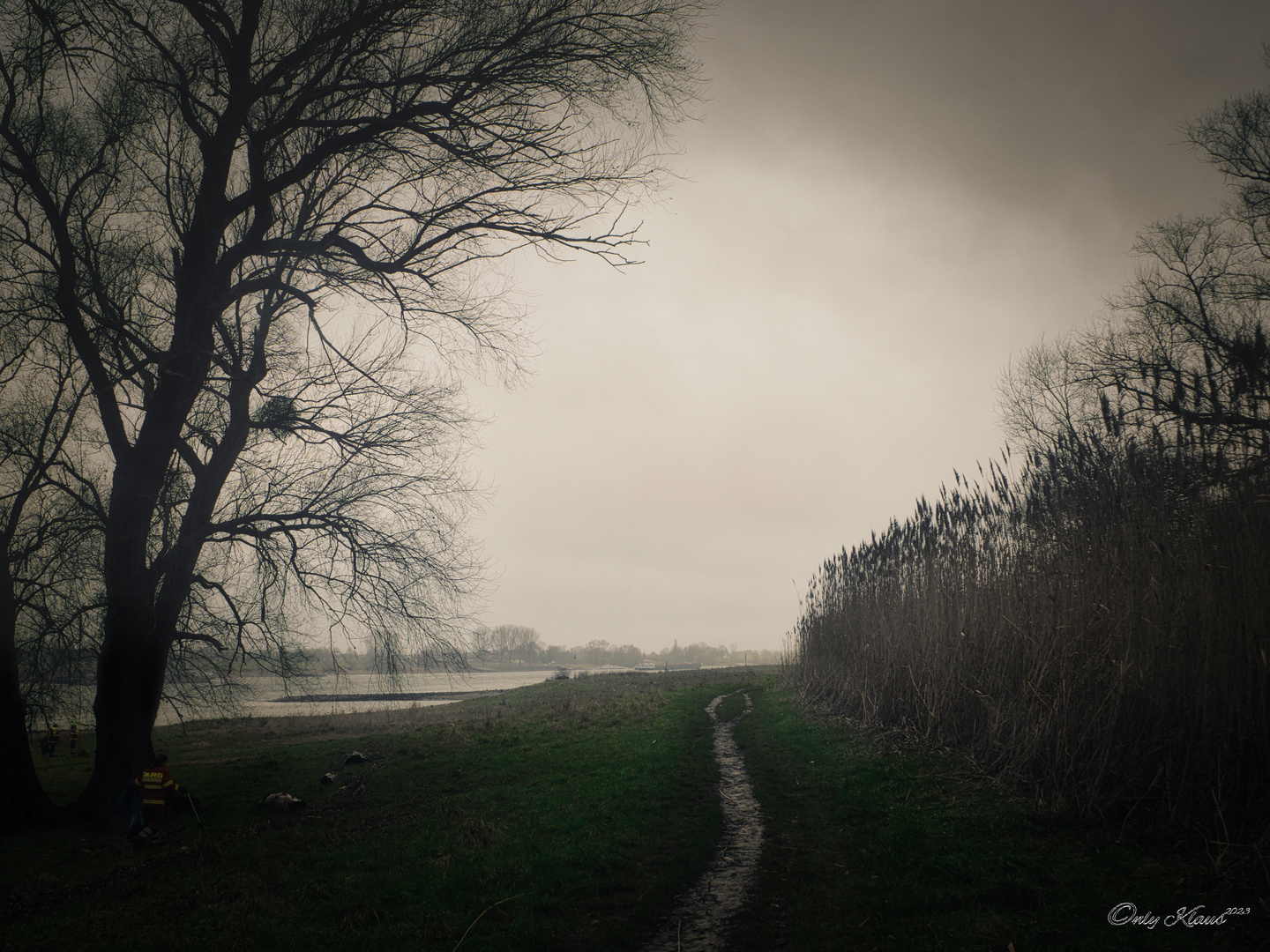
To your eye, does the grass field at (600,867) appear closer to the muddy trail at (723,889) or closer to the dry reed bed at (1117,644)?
the muddy trail at (723,889)

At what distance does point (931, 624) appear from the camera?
10836mm

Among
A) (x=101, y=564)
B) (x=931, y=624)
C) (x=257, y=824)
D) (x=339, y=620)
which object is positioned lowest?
(x=257, y=824)

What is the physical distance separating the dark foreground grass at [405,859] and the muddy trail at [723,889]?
0.63 feet

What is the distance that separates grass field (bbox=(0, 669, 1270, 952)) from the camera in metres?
4.50

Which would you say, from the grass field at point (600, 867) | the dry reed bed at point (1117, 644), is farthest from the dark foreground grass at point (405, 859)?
the dry reed bed at point (1117, 644)

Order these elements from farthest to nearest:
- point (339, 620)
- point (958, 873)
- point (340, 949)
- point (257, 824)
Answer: point (339, 620)
point (257, 824)
point (958, 873)
point (340, 949)

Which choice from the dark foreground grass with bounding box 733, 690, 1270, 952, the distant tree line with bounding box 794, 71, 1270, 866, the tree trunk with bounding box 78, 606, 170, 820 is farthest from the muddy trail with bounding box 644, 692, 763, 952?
the tree trunk with bounding box 78, 606, 170, 820

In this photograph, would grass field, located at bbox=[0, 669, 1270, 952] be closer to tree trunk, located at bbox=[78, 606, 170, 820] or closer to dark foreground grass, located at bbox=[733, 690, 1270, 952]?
dark foreground grass, located at bbox=[733, 690, 1270, 952]

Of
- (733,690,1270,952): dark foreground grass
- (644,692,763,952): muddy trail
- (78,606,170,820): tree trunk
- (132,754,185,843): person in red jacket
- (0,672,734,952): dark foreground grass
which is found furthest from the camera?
(78,606,170,820): tree trunk

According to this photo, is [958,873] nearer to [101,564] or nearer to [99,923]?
[99,923]

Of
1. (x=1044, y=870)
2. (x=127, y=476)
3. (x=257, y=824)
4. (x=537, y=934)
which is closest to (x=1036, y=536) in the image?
(x=1044, y=870)

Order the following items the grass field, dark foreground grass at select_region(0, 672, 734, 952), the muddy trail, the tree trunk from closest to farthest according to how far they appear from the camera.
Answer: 1. the grass field
2. the muddy trail
3. dark foreground grass at select_region(0, 672, 734, 952)
4. the tree trunk

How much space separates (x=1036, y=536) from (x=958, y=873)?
15.1 feet

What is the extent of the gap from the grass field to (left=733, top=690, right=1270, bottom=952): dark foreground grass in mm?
22
